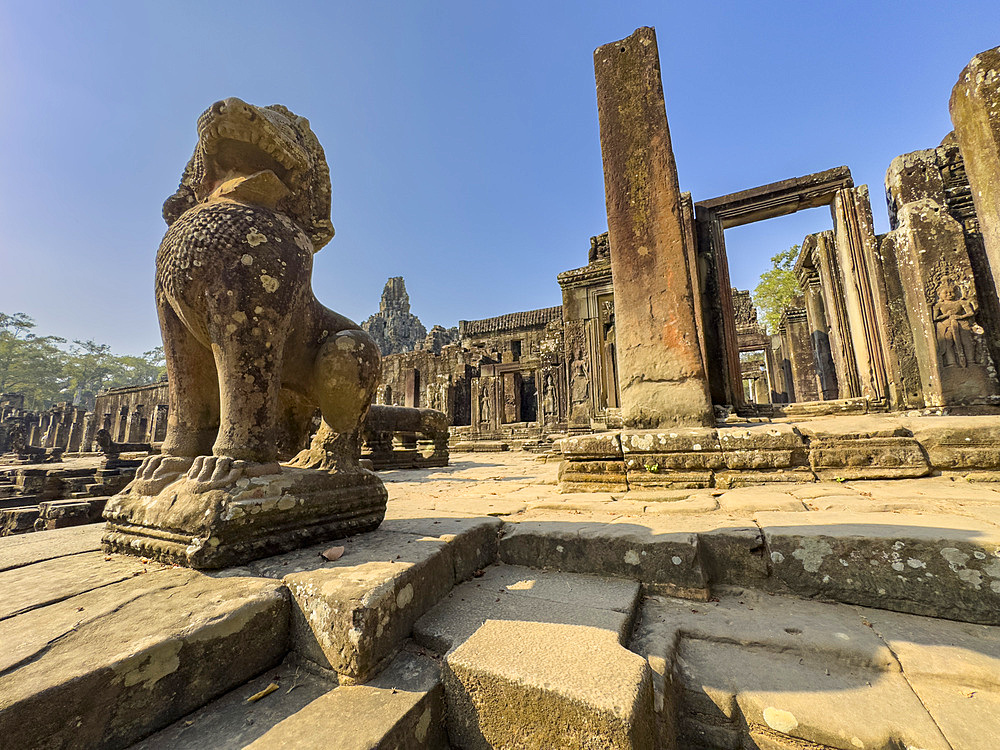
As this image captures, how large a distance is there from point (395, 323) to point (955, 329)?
36.1 meters

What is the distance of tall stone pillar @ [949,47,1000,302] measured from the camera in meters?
3.64

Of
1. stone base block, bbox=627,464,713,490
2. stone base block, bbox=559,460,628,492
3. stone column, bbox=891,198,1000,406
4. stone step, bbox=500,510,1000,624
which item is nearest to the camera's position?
stone step, bbox=500,510,1000,624

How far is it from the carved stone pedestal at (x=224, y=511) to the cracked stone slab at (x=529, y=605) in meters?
0.59

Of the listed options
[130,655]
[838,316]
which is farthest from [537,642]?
[838,316]

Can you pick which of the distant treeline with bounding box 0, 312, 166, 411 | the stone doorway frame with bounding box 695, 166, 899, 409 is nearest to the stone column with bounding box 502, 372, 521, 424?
the stone doorway frame with bounding box 695, 166, 899, 409

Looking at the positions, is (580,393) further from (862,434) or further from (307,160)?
(307,160)

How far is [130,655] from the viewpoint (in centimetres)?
78

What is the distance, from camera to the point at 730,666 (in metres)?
1.03

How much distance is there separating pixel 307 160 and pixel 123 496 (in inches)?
63.7

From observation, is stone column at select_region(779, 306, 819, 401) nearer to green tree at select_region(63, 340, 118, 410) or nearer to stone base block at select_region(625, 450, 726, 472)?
stone base block at select_region(625, 450, 726, 472)

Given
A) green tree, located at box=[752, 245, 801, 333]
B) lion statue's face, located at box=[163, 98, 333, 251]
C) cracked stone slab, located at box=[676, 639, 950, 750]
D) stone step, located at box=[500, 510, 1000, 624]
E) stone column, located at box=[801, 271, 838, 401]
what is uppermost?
green tree, located at box=[752, 245, 801, 333]

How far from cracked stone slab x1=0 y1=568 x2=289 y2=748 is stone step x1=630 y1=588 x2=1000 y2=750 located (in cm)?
99

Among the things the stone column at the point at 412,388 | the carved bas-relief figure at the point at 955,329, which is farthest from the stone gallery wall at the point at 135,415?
the carved bas-relief figure at the point at 955,329

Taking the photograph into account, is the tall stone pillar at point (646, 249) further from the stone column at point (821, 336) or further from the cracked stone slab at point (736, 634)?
the stone column at point (821, 336)
